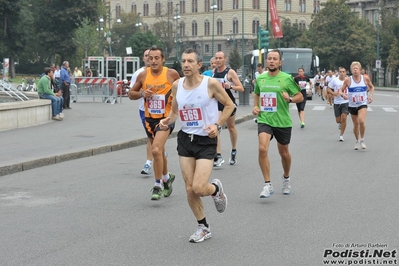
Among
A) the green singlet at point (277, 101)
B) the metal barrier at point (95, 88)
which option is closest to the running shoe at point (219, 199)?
the green singlet at point (277, 101)

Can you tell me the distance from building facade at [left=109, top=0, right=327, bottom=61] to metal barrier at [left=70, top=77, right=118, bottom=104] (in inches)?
3674

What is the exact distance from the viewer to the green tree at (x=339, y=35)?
9256 cm

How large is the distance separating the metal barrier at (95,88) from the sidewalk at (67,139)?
9.60m

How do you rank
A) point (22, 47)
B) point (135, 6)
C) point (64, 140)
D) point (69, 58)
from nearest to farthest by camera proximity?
point (64, 140) → point (22, 47) → point (69, 58) → point (135, 6)

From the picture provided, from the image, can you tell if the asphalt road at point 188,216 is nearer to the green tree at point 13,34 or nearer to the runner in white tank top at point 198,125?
the runner in white tank top at point 198,125

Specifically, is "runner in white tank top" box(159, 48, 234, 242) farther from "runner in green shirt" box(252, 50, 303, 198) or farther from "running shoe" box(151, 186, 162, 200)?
"runner in green shirt" box(252, 50, 303, 198)

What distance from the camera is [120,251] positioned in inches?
292

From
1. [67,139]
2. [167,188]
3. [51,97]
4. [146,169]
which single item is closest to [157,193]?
[167,188]

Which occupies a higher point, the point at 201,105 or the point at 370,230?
the point at 201,105

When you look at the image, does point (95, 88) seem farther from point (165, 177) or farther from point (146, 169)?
point (165, 177)

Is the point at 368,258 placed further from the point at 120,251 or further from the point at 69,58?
the point at 69,58

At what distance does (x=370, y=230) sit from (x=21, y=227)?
11.7 ft

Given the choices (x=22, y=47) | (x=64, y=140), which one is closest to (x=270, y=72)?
(x=64, y=140)

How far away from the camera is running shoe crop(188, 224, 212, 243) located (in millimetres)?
7809
